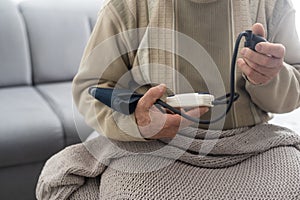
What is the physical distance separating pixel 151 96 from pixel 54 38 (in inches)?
48.3

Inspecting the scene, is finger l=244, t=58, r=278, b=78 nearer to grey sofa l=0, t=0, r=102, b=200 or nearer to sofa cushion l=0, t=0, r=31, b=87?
grey sofa l=0, t=0, r=102, b=200

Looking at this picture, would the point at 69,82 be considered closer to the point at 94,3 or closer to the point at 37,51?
the point at 37,51

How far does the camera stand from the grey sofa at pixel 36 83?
4.51ft

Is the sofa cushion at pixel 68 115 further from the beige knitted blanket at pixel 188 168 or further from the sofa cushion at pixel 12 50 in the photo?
the beige knitted blanket at pixel 188 168

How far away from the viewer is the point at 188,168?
748mm

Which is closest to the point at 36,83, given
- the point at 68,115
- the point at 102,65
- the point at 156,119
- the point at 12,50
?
the point at 12,50

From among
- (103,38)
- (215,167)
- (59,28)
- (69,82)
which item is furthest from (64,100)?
(215,167)

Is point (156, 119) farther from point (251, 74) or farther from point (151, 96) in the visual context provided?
point (251, 74)

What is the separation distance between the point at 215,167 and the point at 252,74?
0.57 feet

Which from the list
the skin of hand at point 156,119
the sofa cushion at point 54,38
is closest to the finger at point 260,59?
the skin of hand at point 156,119

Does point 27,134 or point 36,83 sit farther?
point 36,83

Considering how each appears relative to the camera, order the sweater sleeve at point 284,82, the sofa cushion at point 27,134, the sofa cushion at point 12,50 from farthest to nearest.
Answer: the sofa cushion at point 12,50 < the sofa cushion at point 27,134 < the sweater sleeve at point 284,82

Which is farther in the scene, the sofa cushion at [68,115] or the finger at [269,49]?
the sofa cushion at [68,115]

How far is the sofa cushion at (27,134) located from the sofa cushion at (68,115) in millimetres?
24
